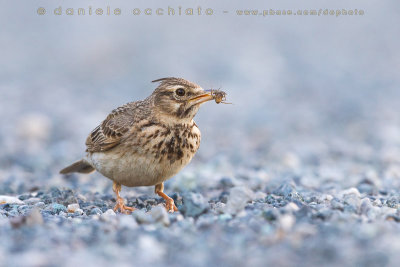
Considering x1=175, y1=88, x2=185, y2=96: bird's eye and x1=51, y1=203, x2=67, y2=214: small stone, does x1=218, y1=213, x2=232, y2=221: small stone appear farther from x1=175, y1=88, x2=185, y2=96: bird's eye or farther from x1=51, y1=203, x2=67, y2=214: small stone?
x1=51, y1=203, x2=67, y2=214: small stone

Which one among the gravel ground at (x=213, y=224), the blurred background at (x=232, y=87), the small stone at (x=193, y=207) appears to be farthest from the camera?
the blurred background at (x=232, y=87)

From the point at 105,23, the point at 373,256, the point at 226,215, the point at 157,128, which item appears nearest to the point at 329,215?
the point at 226,215

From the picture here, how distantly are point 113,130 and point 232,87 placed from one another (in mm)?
11986

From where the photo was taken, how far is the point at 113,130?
7.61 metres

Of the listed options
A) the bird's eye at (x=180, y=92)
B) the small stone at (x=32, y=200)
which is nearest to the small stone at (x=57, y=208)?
the small stone at (x=32, y=200)

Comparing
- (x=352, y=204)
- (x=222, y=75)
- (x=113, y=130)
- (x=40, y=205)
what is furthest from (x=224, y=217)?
(x=222, y=75)

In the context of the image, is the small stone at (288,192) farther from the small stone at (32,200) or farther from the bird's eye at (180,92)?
the small stone at (32,200)

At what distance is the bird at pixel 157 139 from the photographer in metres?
7.04

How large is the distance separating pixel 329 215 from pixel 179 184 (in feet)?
13.0

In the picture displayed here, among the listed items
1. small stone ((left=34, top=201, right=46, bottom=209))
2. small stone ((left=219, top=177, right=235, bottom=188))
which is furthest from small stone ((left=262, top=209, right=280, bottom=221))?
small stone ((left=219, top=177, right=235, bottom=188))

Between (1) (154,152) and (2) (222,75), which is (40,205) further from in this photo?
(2) (222,75)

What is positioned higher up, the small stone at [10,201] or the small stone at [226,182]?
the small stone at [10,201]

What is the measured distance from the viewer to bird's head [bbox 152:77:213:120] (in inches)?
284

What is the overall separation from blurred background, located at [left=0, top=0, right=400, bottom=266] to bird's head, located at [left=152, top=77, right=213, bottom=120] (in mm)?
1523
